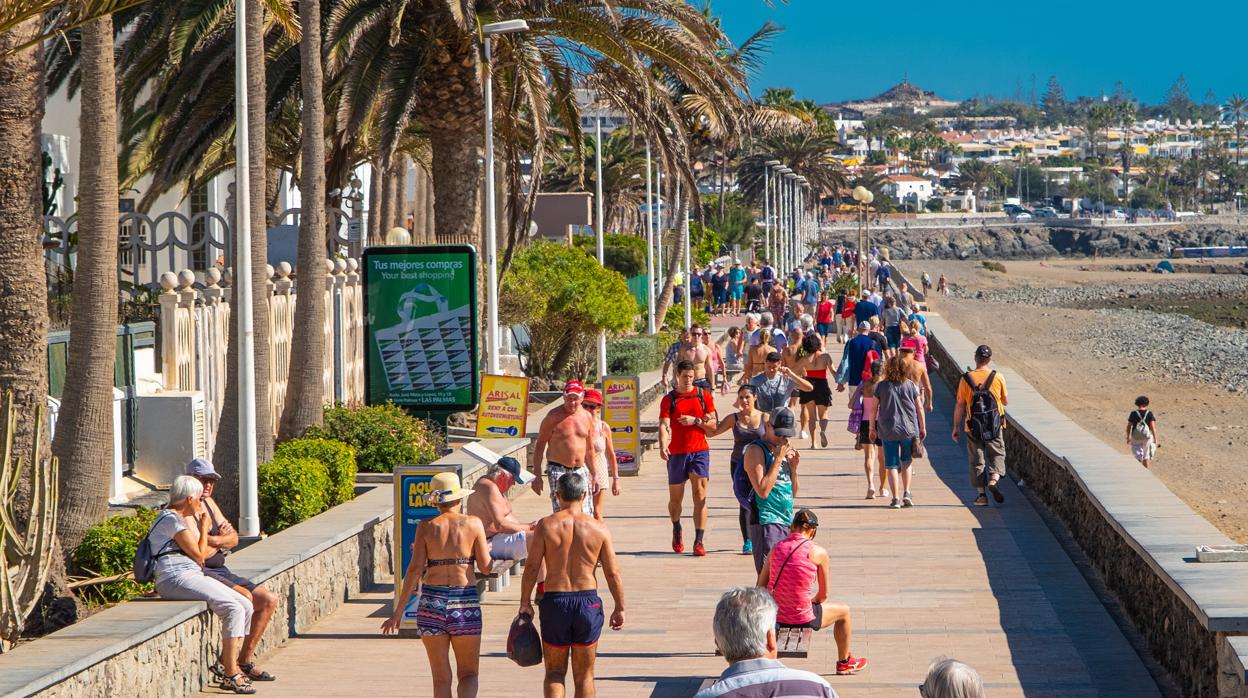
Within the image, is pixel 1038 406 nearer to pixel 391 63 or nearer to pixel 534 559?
pixel 391 63

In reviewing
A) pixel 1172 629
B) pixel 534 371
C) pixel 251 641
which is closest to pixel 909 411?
pixel 1172 629

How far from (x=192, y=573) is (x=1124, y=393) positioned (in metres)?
42.0

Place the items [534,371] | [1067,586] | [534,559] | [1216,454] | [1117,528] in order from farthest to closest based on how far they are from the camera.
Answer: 1. [1216,454]
2. [534,371]
3. [1067,586]
4. [1117,528]
5. [534,559]

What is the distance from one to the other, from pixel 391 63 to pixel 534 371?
375 inches

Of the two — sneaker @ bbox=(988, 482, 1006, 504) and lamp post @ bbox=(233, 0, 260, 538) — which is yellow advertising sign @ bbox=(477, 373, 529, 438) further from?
sneaker @ bbox=(988, 482, 1006, 504)

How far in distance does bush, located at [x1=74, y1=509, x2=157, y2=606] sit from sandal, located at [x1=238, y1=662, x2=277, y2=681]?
1885mm

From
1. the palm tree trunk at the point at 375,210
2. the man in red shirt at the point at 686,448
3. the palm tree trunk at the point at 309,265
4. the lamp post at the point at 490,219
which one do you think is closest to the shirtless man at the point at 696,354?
the lamp post at the point at 490,219

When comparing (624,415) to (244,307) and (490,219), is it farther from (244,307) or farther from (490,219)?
(244,307)

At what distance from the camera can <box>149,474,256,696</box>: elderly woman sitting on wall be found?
962 cm

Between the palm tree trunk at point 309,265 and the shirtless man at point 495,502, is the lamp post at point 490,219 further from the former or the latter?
the shirtless man at point 495,502

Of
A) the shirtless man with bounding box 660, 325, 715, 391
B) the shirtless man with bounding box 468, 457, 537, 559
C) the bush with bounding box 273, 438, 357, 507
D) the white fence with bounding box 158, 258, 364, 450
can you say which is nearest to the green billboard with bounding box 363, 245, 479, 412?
the white fence with bounding box 158, 258, 364, 450

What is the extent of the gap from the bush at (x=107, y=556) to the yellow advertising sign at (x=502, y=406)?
6.40 m

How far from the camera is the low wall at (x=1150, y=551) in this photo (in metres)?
8.52

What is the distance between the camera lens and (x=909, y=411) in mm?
16547
